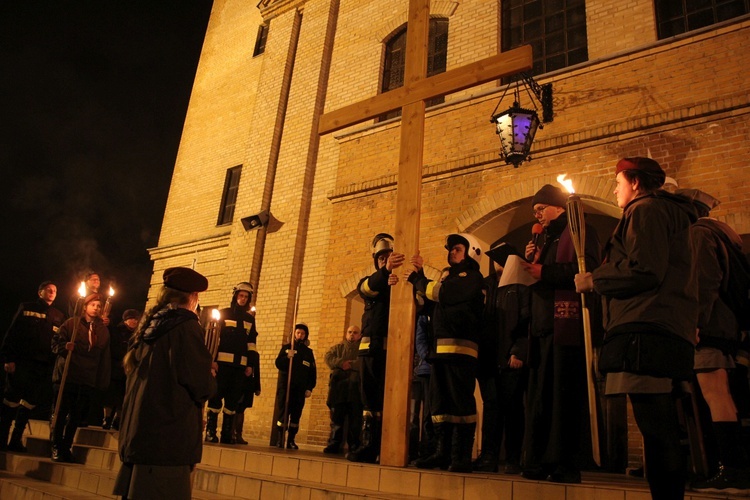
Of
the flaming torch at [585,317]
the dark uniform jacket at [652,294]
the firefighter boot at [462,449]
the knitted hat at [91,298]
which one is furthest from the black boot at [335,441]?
the dark uniform jacket at [652,294]

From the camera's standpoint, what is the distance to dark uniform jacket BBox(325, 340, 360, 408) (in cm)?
846

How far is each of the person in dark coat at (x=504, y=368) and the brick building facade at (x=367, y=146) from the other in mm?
3433

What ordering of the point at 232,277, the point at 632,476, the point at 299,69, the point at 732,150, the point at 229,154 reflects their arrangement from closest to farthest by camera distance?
the point at 632,476
the point at 732,150
the point at 232,277
the point at 299,69
the point at 229,154

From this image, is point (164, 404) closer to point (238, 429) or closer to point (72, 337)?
point (72, 337)

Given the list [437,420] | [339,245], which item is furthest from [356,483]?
[339,245]

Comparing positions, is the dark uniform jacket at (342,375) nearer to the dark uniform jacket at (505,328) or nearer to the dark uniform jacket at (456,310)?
the dark uniform jacket at (505,328)

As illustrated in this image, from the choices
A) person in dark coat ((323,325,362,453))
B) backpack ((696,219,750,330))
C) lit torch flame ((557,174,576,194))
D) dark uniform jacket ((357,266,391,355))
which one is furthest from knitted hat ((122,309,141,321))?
backpack ((696,219,750,330))

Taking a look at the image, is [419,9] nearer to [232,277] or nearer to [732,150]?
[732,150]

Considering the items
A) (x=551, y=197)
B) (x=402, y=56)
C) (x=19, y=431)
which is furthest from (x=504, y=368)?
(x=402, y=56)

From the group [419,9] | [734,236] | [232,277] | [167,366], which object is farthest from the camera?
[232,277]

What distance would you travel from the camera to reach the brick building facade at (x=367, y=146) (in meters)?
7.45

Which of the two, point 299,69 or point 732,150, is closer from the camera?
point 732,150

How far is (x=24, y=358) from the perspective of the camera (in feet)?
23.7

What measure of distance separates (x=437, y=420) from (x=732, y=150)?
515 centimetres
